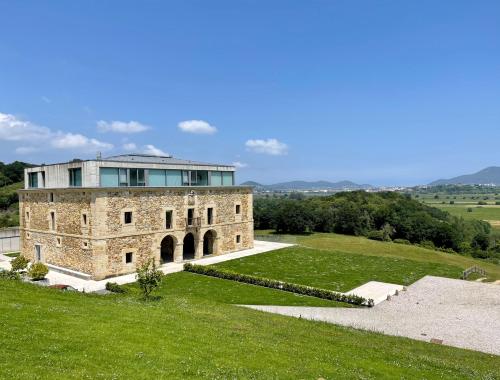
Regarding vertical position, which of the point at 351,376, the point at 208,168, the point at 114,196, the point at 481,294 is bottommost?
the point at 481,294

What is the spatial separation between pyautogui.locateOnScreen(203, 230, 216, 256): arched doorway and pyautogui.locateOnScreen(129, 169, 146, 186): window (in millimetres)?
10693

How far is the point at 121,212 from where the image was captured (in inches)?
1267

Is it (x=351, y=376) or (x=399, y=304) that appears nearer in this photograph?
(x=351, y=376)

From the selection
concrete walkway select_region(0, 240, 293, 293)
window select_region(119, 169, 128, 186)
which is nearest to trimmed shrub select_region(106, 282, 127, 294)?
concrete walkway select_region(0, 240, 293, 293)

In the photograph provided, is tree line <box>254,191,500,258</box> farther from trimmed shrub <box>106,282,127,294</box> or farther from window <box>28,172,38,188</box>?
trimmed shrub <box>106,282,127,294</box>

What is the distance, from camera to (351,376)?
36.0ft

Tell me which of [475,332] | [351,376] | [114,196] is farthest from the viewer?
[114,196]

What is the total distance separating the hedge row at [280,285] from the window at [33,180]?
1775 centimetres

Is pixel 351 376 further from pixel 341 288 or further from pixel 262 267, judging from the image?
pixel 262 267

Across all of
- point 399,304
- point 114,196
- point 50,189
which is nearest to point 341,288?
point 399,304

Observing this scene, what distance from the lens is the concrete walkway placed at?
1133 inches

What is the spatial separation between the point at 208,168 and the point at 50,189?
15.2 m

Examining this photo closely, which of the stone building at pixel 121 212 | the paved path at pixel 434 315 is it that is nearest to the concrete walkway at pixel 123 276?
the stone building at pixel 121 212

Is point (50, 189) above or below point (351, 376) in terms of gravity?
above
